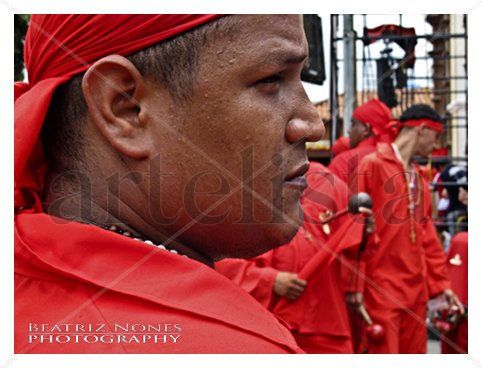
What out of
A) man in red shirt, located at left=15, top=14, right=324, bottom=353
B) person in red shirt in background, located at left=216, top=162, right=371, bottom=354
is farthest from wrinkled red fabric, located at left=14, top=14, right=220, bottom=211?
person in red shirt in background, located at left=216, top=162, right=371, bottom=354

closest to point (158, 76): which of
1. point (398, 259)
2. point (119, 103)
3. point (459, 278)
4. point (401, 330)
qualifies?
point (119, 103)

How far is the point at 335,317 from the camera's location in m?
3.83

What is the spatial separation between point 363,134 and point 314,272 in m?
1.90

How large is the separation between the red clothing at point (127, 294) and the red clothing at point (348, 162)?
347 cm

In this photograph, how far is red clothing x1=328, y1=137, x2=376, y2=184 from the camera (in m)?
4.51

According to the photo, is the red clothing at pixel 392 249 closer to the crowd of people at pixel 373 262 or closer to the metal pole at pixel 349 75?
the crowd of people at pixel 373 262

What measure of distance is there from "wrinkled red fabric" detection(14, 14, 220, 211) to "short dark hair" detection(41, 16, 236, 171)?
1 cm

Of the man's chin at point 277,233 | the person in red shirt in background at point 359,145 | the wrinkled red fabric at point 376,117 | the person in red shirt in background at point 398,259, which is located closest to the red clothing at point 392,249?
the person in red shirt in background at point 398,259

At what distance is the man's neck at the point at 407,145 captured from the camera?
16.4ft

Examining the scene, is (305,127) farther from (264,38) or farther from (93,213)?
(93,213)

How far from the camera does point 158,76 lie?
1.06 m

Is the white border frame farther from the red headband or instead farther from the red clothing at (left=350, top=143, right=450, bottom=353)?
the red headband
